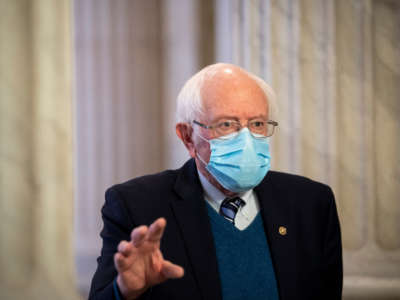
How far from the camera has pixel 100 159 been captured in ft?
13.4

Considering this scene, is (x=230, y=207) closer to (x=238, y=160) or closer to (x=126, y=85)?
(x=238, y=160)

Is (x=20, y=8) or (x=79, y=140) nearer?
(x=20, y=8)

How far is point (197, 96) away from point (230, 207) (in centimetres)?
47

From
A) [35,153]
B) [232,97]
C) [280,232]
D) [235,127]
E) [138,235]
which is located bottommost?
[280,232]

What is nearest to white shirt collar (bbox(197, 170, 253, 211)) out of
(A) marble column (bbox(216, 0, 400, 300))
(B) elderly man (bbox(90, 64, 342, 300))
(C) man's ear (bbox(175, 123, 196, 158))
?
(B) elderly man (bbox(90, 64, 342, 300))

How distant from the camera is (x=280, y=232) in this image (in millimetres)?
1882

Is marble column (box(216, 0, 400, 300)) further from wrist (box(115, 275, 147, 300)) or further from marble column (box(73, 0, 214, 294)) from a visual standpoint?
wrist (box(115, 275, 147, 300))

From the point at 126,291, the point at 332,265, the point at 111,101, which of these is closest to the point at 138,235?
the point at 126,291

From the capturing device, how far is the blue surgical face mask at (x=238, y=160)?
1.81 metres

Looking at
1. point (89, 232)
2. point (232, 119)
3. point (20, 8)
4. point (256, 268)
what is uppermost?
point (20, 8)

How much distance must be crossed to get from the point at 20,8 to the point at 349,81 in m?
1.91

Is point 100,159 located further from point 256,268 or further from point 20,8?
point 256,268

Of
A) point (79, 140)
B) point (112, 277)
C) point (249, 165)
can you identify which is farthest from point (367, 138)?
point (79, 140)

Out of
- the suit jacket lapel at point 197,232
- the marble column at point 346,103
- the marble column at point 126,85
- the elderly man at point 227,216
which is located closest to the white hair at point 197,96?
the elderly man at point 227,216
